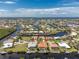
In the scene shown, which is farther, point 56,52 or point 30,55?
point 56,52

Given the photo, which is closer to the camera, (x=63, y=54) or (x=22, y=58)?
(x=22, y=58)

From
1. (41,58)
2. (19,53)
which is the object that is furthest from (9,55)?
(41,58)

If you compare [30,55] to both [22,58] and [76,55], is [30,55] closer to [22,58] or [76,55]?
[22,58]

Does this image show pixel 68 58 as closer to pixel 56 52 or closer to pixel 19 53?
pixel 56 52

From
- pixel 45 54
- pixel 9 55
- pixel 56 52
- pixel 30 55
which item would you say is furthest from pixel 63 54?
pixel 9 55

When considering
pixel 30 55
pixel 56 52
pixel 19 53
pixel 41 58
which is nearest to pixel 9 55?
pixel 19 53

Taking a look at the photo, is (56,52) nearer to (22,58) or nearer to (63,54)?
(63,54)
